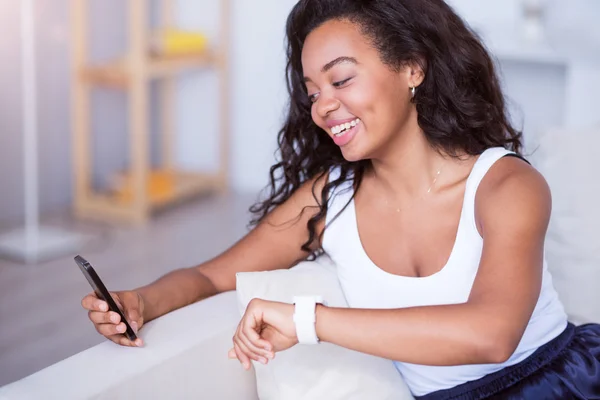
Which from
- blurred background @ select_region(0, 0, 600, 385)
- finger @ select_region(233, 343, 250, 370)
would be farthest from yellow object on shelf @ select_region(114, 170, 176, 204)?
finger @ select_region(233, 343, 250, 370)

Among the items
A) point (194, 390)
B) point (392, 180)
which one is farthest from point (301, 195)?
point (194, 390)

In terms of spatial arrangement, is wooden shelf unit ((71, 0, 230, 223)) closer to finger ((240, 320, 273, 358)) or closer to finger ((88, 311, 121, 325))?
finger ((88, 311, 121, 325))

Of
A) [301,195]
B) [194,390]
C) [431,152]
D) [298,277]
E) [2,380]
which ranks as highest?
[431,152]

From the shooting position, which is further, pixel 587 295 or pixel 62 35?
pixel 62 35

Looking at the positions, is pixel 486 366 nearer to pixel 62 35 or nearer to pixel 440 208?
pixel 440 208

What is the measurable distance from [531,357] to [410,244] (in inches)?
10.8

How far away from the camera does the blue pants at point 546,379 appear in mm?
1463

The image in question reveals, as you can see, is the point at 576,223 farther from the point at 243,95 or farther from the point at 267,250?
the point at 243,95

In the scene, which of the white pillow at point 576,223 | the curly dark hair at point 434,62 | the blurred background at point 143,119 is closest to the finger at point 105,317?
the curly dark hair at point 434,62

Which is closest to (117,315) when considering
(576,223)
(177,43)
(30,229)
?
(576,223)

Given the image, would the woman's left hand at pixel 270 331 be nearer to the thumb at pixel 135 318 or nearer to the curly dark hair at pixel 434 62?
the thumb at pixel 135 318

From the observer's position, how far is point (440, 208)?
1524 millimetres

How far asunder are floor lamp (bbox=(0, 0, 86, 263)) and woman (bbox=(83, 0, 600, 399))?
1890 millimetres

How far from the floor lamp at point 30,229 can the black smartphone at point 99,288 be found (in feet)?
6.75
